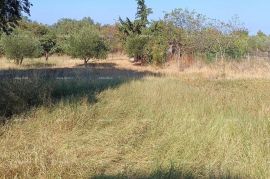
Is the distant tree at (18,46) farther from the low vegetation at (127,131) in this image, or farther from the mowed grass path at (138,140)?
the mowed grass path at (138,140)

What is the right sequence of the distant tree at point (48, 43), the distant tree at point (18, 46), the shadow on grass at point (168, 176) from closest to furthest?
the shadow on grass at point (168, 176) < the distant tree at point (18, 46) < the distant tree at point (48, 43)

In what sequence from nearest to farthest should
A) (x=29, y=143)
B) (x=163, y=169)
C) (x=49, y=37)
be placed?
1. (x=163, y=169)
2. (x=29, y=143)
3. (x=49, y=37)

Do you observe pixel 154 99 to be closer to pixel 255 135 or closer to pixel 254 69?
pixel 255 135

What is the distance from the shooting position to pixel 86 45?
96.9 ft

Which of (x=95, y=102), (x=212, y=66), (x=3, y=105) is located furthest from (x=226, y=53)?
(x=3, y=105)

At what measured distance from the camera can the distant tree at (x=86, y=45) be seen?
97.3 feet

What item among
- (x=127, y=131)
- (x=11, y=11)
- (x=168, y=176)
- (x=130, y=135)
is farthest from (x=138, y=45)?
(x=168, y=176)

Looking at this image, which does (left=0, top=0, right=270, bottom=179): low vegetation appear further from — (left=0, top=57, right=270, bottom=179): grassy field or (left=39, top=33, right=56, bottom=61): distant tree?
(left=39, top=33, right=56, bottom=61): distant tree

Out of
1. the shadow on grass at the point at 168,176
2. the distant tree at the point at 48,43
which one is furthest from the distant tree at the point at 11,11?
the distant tree at the point at 48,43

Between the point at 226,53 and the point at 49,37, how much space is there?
19776mm

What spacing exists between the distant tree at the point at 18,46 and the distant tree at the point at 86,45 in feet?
9.90

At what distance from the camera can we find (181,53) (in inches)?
1043

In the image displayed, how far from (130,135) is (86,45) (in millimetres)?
23345

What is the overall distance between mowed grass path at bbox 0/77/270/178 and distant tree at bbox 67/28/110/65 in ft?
66.6
